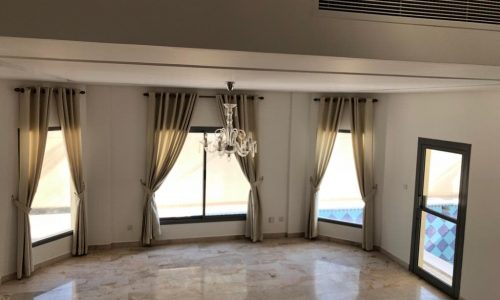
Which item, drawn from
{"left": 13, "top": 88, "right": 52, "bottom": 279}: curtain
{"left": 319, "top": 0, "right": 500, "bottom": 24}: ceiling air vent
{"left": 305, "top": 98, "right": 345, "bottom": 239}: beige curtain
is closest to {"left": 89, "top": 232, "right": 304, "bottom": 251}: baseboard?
{"left": 305, "top": 98, "right": 345, "bottom": 239}: beige curtain

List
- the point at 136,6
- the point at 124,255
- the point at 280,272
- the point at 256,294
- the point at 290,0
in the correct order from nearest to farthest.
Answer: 1. the point at 136,6
2. the point at 290,0
3. the point at 256,294
4. the point at 280,272
5. the point at 124,255

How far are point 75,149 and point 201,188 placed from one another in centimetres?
231

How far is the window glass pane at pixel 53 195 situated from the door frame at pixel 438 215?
222 inches

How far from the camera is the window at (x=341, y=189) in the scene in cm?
742

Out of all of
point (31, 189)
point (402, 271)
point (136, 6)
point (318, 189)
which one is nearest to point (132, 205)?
point (31, 189)

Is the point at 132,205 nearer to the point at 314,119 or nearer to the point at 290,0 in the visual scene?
the point at 314,119

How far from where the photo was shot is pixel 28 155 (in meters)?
5.64

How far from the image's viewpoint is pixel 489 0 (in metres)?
2.46

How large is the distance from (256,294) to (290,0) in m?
4.30

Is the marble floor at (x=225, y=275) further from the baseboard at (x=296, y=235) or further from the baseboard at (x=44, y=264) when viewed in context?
the baseboard at (x=296, y=235)

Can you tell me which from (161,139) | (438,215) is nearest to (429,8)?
(438,215)

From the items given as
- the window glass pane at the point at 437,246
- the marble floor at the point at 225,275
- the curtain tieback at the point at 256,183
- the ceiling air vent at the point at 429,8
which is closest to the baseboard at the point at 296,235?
the marble floor at the point at 225,275

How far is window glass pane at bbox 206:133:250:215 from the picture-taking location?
740cm

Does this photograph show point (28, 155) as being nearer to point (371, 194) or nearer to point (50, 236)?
point (50, 236)
